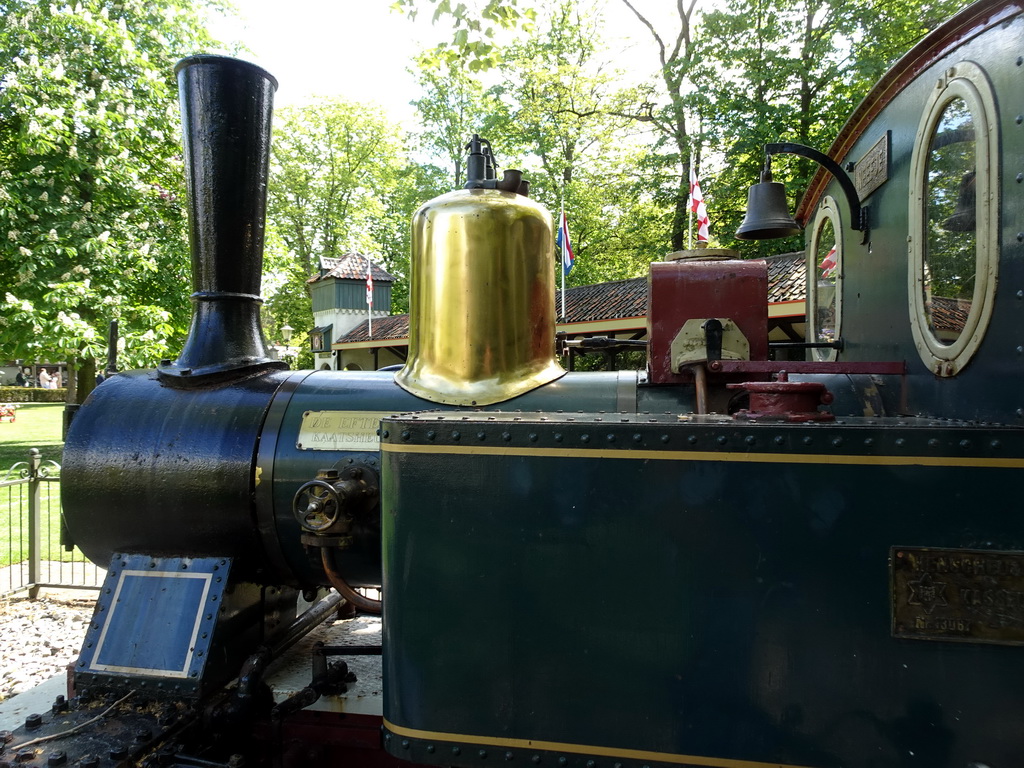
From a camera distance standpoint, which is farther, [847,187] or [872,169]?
[847,187]

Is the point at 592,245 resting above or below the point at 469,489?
above

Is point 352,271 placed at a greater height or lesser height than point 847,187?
greater

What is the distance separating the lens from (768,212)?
2916 mm

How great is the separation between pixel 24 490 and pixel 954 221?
11.1 metres

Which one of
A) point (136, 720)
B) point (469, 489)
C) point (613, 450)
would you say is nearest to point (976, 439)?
point (613, 450)

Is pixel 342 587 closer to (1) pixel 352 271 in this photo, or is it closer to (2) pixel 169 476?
(2) pixel 169 476

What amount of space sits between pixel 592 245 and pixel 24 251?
14.0 m

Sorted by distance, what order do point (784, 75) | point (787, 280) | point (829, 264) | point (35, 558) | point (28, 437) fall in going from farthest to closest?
1. point (28, 437)
2. point (784, 75)
3. point (787, 280)
4. point (35, 558)
5. point (829, 264)

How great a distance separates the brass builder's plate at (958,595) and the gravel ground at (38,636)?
432 centimetres

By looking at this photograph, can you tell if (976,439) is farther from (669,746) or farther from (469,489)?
(469,489)

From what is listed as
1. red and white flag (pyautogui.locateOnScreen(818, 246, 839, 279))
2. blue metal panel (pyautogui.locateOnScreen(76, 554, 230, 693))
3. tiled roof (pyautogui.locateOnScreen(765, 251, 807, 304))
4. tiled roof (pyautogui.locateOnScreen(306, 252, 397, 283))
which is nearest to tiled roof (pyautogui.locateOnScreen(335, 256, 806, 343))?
tiled roof (pyautogui.locateOnScreen(765, 251, 807, 304))

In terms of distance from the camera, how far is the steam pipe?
2.63 metres

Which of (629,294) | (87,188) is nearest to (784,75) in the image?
(629,294)

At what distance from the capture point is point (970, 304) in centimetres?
166
